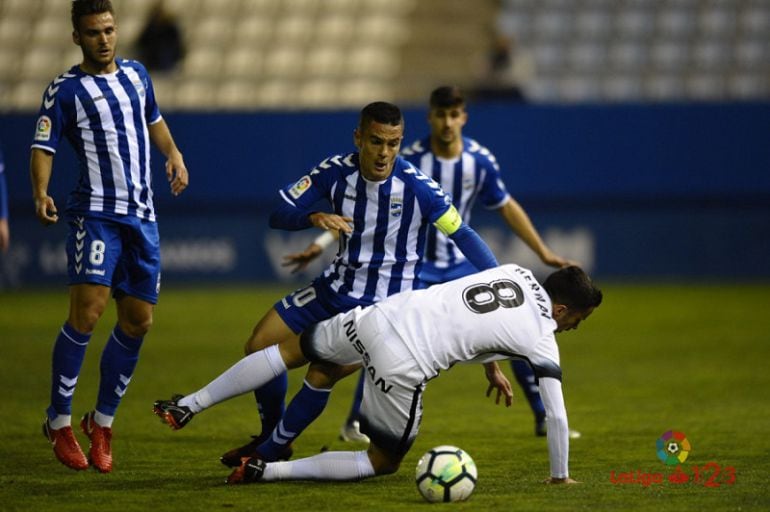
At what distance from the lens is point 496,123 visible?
15.7 m

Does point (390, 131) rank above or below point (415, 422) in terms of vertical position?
above

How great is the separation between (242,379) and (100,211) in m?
1.01

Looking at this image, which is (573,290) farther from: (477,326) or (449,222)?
(449,222)

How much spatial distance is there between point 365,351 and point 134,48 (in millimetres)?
12824

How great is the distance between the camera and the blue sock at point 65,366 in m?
5.71

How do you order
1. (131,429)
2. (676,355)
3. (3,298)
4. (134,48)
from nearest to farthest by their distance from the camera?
1. (131,429)
2. (676,355)
3. (3,298)
4. (134,48)

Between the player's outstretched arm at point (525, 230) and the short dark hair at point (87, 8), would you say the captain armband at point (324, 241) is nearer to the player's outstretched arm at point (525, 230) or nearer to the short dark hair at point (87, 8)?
the player's outstretched arm at point (525, 230)

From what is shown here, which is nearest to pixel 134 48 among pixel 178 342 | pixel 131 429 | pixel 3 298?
pixel 3 298

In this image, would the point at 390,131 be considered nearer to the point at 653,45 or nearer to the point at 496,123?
the point at 496,123

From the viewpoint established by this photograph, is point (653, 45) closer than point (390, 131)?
No

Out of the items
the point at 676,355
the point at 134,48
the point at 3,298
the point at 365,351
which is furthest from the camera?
the point at 134,48

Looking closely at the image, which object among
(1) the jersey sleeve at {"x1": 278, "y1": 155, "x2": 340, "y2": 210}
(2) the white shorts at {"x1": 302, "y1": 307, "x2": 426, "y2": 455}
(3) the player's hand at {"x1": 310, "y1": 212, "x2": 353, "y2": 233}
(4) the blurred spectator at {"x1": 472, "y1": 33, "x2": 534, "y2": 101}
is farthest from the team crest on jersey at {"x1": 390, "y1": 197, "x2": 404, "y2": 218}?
(4) the blurred spectator at {"x1": 472, "y1": 33, "x2": 534, "y2": 101}

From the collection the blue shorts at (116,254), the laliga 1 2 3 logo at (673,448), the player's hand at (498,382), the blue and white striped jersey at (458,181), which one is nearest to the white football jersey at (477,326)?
the player's hand at (498,382)

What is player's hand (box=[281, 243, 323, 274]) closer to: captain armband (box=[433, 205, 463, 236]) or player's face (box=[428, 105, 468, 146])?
captain armband (box=[433, 205, 463, 236])
